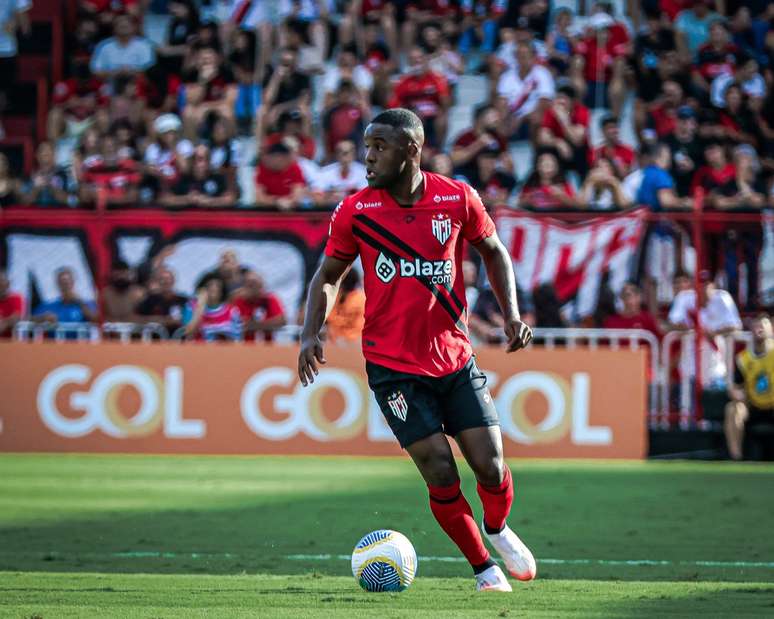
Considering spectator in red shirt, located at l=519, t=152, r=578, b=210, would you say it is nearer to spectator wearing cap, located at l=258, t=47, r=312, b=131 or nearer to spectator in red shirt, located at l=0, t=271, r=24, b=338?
spectator wearing cap, located at l=258, t=47, r=312, b=131

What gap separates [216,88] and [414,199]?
14888 mm

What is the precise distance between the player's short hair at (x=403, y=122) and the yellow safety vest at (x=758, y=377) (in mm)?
10259

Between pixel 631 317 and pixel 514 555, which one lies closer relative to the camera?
pixel 514 555

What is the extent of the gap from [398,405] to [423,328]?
40 cm

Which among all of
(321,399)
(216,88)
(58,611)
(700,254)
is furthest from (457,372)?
(216,88)

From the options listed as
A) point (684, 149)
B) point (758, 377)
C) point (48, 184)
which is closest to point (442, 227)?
point (758, 377)

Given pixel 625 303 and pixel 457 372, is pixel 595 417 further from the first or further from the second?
pixel 457 372

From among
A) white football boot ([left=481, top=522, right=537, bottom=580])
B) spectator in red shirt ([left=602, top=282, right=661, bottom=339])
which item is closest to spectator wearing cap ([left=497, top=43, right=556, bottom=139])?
spectator in red shirt ([left=602, top=282, right=661, bottom=339])

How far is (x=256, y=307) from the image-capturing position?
57.0ft

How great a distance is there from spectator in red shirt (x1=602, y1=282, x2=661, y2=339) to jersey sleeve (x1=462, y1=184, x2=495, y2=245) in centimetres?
995

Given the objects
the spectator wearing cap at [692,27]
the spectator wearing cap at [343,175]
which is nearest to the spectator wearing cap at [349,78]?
the spectator wearing cap at [343,175]

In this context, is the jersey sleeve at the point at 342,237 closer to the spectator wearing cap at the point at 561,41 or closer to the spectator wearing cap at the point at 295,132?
the spectator wearing cap at the point at 295,132

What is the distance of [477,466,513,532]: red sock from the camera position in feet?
23.8

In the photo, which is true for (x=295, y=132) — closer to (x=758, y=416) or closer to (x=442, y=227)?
(x=758, y=416)
